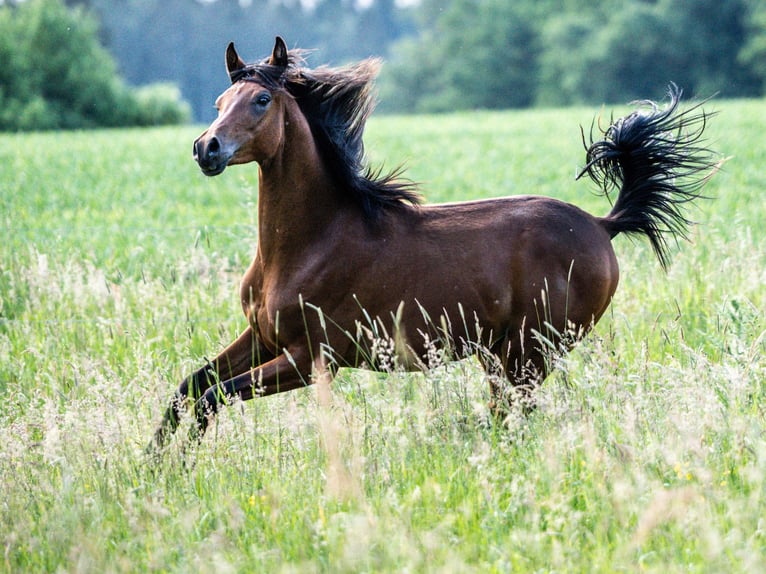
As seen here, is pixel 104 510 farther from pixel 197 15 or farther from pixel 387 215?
pixel 197 15

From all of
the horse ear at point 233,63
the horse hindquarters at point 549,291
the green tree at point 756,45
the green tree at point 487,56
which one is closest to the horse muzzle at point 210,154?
the horse ear at point 233,63

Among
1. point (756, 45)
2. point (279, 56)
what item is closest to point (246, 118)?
point (279, 56)

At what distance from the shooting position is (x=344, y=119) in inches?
202

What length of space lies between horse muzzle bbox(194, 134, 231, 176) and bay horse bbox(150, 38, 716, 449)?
11.1 inches

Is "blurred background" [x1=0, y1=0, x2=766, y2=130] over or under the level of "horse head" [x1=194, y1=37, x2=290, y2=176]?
over

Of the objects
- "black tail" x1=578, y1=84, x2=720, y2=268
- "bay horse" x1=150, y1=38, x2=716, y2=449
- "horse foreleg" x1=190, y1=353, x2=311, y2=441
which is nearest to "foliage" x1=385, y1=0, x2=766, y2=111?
"black tail" x1=578, y1=84, x2=720, y2=268

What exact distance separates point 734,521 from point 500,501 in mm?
945

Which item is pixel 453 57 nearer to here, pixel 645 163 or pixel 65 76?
pixel 65 76

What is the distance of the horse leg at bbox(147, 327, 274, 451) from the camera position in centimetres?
450

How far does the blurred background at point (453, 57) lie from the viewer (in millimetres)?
48625

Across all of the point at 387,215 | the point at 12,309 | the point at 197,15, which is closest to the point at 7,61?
the point at 12,309

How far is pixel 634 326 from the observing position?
21.5ft

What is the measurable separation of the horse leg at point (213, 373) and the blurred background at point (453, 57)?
106 feet

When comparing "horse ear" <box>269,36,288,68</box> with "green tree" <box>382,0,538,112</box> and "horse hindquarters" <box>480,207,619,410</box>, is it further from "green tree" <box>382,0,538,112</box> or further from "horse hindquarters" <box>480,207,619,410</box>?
"green tree" <box>382,0,538,112</box>
